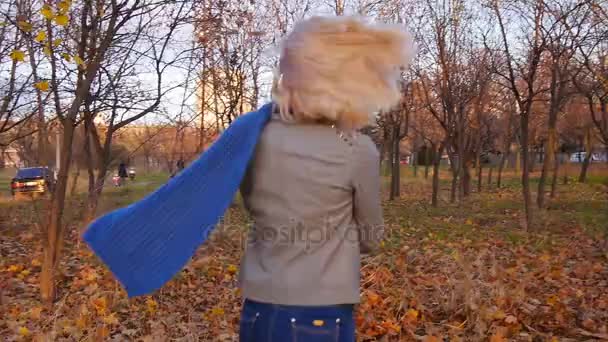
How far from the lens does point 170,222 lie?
1.76m

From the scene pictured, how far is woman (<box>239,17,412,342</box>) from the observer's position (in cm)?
174

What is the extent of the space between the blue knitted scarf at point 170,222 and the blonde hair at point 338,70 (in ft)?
0.55

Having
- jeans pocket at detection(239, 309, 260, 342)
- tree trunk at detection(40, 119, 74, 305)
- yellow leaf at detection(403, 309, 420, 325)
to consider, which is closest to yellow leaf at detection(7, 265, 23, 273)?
tree trunk at detection(40, 119, 74, 305)

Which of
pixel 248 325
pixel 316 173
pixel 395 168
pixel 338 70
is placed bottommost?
pixel 248 325

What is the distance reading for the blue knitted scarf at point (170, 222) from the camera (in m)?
1.75

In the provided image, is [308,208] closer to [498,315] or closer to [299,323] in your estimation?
[299,323]

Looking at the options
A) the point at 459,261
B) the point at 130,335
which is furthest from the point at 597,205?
the point at 130,335

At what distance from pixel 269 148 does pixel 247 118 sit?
0.39 ft

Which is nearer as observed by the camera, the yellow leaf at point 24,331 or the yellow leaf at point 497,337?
the yellow leaf at point 24,331

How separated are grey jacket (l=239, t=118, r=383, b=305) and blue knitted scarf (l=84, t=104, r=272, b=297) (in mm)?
81

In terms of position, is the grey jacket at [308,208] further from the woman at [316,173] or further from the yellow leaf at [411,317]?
the yellow leaf at [411,317]

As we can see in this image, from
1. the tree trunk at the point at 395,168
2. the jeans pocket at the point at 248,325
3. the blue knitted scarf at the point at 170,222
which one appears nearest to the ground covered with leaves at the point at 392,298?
the jeans pocket at the point at 248,325

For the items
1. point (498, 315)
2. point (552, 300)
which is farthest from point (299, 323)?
point (552, 300)

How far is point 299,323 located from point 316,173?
44 centimetres
